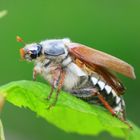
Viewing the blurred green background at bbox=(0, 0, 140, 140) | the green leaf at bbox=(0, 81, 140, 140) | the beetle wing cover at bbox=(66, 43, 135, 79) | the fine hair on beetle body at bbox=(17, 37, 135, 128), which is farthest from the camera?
the blurred green background at bbox=(0, 0, 140, 140)

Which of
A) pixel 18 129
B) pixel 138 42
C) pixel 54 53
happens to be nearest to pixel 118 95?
pixel 54 53

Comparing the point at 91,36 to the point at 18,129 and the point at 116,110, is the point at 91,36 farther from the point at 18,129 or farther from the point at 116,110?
the point at 116,110

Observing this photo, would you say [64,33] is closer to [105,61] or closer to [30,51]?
[30,51]

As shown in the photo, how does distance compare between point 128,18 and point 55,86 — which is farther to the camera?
point 128,18

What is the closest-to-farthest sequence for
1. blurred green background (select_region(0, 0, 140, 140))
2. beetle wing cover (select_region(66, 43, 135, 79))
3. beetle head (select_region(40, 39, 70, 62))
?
1. beetle wing cover (select_region(66, 43, 135, 79))
2. beetle head (select_region(40, 39, 70, 62))
3. blurred green background (select_region(0, 0, 140, 140))

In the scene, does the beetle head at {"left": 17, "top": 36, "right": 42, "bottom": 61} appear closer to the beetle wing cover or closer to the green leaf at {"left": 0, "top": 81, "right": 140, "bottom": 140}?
the beetle wing cover

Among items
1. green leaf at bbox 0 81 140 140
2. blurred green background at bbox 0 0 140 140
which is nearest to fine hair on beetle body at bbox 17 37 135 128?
green leaf at bbox 0 81 140 140
